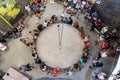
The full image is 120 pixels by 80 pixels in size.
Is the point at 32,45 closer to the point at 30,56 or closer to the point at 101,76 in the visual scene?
the point at 30,56

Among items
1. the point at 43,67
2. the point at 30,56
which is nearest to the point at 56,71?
the point at 43,67

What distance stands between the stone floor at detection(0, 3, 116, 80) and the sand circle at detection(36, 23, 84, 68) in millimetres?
1032

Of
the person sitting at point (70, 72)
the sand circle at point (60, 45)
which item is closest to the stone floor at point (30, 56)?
the person sitting at point (70, 72)

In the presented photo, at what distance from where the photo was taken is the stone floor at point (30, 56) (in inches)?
951

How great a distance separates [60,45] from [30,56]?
118 inches

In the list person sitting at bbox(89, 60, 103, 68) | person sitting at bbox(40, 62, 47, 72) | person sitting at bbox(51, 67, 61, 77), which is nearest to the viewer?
person sitting at bbox(89, 60, 103, 68)

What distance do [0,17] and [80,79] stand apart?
30.4 ft

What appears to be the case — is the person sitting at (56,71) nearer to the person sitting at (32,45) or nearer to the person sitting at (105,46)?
the person sitting at (32,45)

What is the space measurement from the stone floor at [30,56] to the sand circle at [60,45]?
1.03 metres

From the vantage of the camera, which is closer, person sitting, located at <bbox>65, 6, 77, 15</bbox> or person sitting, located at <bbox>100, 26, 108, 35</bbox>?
person sitting, located at <bbox>100, 26, 108, 35</bbox>

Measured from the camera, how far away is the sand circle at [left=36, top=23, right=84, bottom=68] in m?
24.6

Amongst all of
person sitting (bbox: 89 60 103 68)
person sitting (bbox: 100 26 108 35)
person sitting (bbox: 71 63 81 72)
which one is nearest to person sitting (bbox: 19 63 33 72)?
person sitting (bbox: 71 63 81 72)

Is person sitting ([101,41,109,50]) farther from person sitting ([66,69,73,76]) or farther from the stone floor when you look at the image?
person sitting ([66,69,73,76])

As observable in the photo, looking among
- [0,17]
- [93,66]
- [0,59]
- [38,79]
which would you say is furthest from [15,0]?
[93,66]
